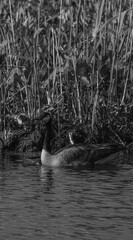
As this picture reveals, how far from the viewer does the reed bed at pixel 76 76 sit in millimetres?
13398

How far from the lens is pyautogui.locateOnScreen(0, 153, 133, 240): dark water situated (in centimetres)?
780

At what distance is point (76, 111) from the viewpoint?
535 inches

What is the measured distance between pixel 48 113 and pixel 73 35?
2220 millimetres

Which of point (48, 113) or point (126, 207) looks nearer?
point (126, 207)

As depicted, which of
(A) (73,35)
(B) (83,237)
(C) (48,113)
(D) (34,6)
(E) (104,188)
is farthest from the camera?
(D) (34,6)

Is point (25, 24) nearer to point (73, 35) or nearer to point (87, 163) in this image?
point (73, 35)

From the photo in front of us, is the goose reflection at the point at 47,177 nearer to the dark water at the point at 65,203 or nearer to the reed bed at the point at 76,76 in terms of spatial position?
the dark water at the point at 65,203

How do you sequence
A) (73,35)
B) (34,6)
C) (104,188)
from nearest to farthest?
(104,188), (73,35), (34,6)

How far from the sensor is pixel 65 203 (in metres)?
9.25

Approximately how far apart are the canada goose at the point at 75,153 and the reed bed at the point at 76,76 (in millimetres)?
411

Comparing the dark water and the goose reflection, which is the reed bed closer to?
the goose reflection

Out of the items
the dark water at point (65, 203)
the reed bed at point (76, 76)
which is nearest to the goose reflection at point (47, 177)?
the dark water at point (65, 203)

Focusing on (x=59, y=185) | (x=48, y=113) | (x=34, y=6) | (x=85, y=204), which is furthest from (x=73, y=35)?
(x=85, y=204)

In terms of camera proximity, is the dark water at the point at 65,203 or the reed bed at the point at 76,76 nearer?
the dark water at the point at 65,203
